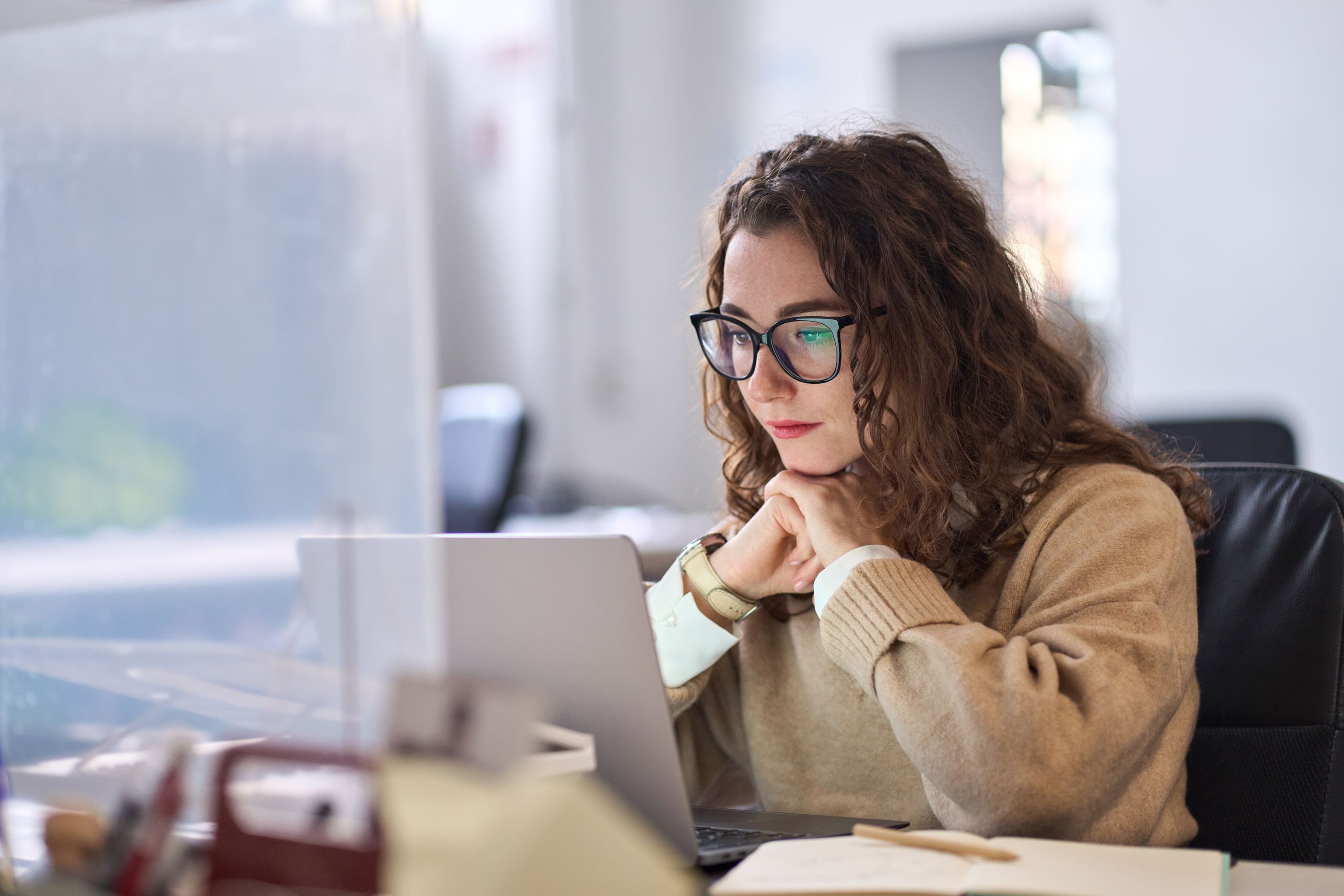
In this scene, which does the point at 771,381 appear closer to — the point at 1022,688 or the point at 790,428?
the point at 790,428

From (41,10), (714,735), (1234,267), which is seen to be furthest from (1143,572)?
(1234,267)

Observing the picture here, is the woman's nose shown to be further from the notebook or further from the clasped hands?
the notebook

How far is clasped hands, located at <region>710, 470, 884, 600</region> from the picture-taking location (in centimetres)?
108

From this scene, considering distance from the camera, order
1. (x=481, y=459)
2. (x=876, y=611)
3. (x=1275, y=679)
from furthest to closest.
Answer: (x=481, y=459)
(x=1275, y=679)
(x=876, y=611)

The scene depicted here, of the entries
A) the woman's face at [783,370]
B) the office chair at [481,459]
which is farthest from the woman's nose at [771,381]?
the office chair at [481,459]

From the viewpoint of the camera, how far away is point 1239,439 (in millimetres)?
1644

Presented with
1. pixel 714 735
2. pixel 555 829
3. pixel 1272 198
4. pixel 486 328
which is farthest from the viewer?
pixel 486 328

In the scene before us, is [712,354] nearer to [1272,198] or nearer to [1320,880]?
[1320,880]

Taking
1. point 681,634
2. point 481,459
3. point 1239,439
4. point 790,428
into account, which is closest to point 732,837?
point 681,634

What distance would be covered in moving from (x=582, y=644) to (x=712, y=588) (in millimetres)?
345

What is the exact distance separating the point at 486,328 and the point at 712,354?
3078mm

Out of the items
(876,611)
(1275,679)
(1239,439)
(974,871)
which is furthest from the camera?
(1239,439)

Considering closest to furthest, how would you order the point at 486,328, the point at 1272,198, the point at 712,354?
1. the point at 712,354
2. the point at 1272,198
3. the point at 486,328

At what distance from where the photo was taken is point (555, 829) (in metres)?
0.44
